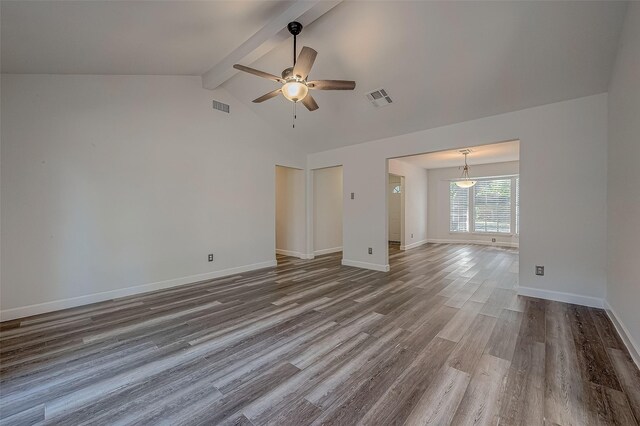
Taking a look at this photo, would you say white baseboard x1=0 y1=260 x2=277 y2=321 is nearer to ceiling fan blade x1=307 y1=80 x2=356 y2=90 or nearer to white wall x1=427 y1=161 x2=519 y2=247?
ceiling fan blade x1=307 y1=80 x2=356 y2=90

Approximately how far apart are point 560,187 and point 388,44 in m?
2.86

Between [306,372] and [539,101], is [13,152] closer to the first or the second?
[306,372]

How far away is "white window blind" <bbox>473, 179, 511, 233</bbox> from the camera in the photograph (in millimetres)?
8164

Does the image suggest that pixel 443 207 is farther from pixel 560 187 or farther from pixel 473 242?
pixel 560 187

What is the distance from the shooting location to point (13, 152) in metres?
2.95

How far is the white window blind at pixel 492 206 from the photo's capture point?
26.8 ft

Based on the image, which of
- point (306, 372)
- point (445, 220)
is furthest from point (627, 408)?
point (445, 220)

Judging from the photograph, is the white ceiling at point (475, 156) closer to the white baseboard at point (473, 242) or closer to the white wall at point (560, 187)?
the white wall at point (560, 187)

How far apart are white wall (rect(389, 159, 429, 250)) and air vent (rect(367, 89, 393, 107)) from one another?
3244mm

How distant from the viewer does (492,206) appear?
8430 millimetres

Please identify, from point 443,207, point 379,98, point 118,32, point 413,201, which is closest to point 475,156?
point 413,201

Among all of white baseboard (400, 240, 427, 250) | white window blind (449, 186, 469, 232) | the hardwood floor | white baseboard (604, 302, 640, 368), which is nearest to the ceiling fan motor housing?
the hardwood floor

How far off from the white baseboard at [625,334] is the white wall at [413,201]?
490 cm

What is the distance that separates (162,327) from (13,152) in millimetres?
2649
